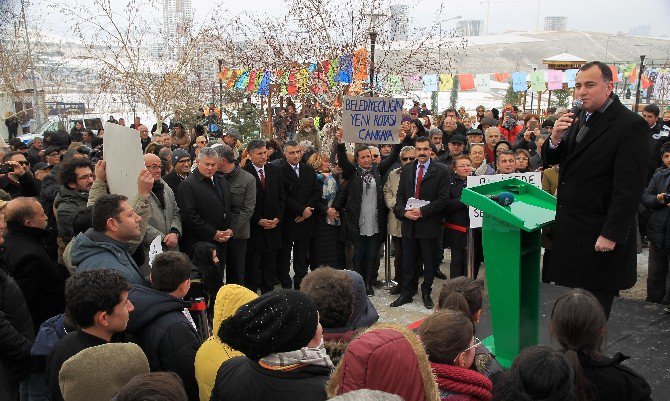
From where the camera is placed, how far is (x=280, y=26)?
14.7 metres

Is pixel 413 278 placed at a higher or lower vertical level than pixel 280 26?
lower

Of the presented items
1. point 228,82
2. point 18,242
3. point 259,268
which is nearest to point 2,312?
point 18,242

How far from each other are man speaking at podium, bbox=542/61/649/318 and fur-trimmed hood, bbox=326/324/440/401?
2.13 metres

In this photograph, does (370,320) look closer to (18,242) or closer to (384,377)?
(384,377)

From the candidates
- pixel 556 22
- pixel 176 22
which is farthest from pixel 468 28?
pixel 556 22

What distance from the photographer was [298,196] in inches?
309

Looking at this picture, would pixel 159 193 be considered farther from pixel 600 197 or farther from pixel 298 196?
pixel 600 197

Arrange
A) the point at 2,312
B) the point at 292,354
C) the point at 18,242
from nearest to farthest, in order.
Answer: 1. the point at 292,354
2. the point at 2,312
3. the point at 18,242

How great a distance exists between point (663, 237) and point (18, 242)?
6.39 metres

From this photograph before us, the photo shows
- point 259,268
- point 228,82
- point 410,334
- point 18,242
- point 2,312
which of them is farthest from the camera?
point 228,82

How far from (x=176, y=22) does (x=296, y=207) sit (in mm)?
15510

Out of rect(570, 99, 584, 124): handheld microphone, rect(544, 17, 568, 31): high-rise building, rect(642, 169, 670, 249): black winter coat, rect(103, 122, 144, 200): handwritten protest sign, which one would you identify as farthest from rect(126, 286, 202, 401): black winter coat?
rect(544, 17, 568, 31): high-rise building

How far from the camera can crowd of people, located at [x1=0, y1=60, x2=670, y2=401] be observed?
7.95 feet

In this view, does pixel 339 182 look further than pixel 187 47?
No
